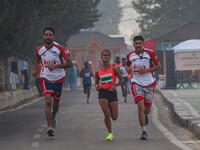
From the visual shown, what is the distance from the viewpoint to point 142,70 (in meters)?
15.6

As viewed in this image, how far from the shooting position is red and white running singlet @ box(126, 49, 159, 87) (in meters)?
15.6

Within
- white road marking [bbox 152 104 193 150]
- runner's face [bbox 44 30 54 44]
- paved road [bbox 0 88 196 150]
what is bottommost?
white road marking [bbox 152 104 193 150]

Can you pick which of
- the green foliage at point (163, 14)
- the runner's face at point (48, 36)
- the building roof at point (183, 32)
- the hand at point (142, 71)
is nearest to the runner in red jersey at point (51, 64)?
the runner's face at point (48, 36)

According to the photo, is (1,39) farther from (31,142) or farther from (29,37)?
(31,142)

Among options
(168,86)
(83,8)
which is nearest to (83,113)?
(168,86)

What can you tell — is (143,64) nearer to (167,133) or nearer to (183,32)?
(167,133)

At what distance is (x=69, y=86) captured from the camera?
5194 cm

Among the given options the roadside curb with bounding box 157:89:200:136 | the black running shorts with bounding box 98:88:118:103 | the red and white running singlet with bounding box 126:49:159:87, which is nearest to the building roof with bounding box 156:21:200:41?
the roadside curb with bounding box 157:89:200:136

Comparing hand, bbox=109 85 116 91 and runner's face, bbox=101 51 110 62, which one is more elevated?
runner's face, bbox=101 51 110 62

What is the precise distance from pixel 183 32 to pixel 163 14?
17064 millimetres

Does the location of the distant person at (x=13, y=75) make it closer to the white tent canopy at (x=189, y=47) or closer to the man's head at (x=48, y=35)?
the white tent canopy at (x=189, y=47)

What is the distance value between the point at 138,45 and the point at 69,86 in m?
36.5

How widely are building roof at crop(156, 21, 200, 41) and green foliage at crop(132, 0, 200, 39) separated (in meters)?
7.43

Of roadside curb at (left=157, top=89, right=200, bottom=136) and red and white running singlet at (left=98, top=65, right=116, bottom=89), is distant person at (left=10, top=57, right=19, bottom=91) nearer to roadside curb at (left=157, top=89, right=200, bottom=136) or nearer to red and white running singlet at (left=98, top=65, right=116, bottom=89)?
roadside curb at (left=157, top=89, right=200, bottom=136)
